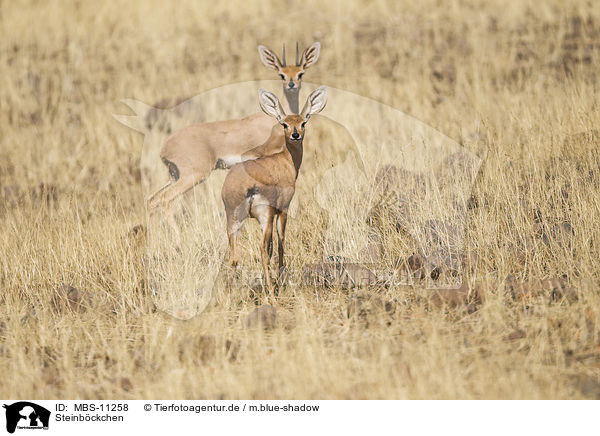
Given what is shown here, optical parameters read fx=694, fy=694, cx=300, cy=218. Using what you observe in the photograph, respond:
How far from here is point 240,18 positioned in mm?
13766

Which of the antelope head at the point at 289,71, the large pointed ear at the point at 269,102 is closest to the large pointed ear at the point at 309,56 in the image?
the antelope head at the point at 289,71

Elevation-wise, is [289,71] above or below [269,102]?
above

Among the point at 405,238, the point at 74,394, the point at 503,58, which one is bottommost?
the point at 74,394

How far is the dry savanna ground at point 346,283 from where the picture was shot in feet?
12.6

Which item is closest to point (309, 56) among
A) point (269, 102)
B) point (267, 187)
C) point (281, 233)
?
point (269, 102)

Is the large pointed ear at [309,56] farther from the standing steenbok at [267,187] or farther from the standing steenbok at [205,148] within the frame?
the standing steenbok at [267,187]

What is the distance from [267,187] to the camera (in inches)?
174

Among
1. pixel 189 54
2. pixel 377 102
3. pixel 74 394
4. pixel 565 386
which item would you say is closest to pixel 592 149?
pixel 565 386

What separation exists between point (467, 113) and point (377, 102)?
1578 mm

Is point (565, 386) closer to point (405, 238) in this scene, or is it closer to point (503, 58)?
point (405, 238)

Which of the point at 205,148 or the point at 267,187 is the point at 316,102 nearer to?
the point at 267,187
